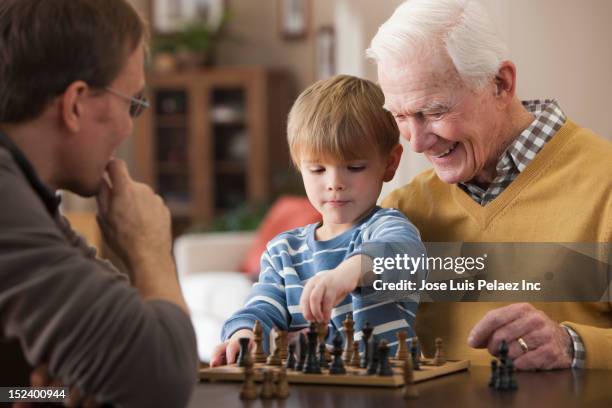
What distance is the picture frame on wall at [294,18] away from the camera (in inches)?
352

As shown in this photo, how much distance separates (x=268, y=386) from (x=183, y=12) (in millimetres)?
8395

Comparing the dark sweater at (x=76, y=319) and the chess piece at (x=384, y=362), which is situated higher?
the dark sweater at (x=76, y=319)

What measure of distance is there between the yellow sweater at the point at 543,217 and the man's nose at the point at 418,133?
162 mm

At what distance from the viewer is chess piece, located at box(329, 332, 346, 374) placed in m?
1.43

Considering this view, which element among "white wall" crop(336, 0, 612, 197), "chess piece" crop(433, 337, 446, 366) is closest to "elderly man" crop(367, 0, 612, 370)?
"chess piece" crop(433, 337, 446, 366)

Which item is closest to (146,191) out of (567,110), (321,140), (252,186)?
(321,140)

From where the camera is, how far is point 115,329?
1.14m

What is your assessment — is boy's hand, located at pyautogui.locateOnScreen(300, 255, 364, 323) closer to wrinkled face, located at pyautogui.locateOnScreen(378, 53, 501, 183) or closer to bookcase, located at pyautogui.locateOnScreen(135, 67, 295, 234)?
wrinkled face, located at pyautogui.locateOnScreen(378, 53, 501, 183)

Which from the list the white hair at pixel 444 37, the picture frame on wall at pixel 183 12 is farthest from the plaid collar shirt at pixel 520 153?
the picture frame on wall at pixel 183 12

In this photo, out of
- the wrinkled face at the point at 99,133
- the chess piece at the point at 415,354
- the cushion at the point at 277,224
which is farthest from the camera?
the cushion at the point at 277,224

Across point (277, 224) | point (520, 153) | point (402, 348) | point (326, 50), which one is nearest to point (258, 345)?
point (402, 348)

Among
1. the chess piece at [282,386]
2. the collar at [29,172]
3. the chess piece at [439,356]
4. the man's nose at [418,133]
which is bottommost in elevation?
the chess piece at [282,386]

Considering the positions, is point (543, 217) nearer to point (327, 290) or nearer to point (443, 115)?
point (443, 115)

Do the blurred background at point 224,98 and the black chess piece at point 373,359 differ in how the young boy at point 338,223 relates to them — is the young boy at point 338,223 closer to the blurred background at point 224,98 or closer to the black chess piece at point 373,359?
the black chess piece at point 373,359
